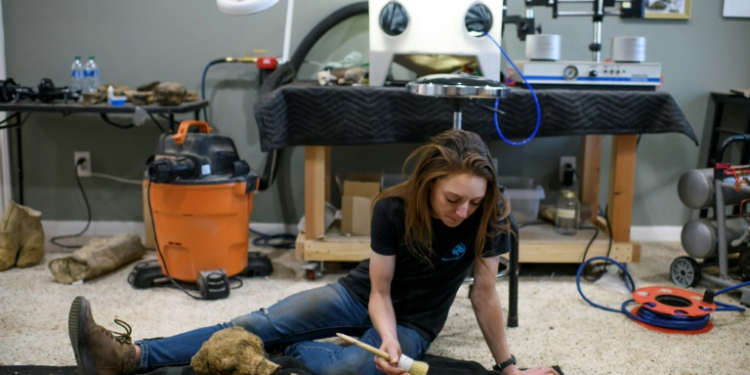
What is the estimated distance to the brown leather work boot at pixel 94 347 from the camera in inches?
60.2

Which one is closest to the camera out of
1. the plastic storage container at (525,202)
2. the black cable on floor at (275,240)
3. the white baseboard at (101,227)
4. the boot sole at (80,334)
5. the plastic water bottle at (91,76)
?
the boot sole at (80,334)

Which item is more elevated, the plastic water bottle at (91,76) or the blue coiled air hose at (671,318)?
the plastic water bottle at (91,76)

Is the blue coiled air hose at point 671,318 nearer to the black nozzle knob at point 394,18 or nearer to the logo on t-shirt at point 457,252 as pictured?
the logo on t-shirt at point 457,252

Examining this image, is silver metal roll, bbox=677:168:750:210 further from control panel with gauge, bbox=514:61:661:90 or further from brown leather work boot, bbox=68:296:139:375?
brown leather work boot, bbox=68:296:139:375

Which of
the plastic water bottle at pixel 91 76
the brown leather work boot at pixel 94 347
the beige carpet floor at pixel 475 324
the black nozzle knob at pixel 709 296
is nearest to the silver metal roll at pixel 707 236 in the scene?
the beige carpet floor at pixel 475 324

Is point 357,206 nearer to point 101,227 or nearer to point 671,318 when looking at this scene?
point 671,318

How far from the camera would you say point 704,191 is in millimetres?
2465

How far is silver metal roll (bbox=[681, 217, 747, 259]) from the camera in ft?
8.16

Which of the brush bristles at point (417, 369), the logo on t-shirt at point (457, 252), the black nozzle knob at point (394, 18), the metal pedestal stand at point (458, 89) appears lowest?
the brush bristles at point (417, 369)

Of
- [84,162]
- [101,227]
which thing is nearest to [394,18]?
[84,162]

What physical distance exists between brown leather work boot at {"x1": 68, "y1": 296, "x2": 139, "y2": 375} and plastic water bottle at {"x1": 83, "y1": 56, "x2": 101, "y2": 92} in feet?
5.13

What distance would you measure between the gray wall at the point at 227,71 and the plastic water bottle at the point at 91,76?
0.23ft

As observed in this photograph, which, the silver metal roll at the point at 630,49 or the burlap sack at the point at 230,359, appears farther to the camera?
the silver metal roll at the point at 630,49

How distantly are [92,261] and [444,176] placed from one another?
155cm
